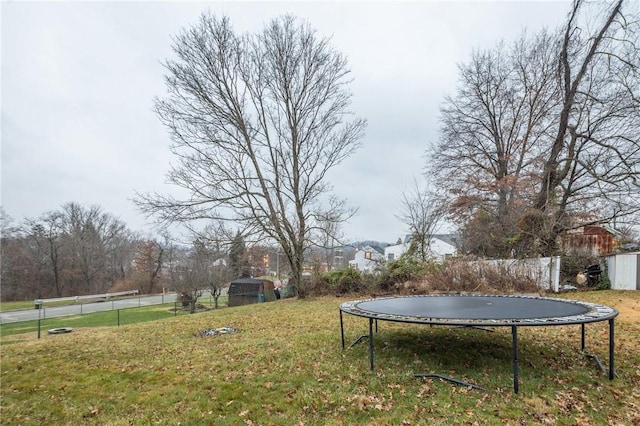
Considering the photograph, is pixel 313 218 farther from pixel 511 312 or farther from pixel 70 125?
pixel 511 312

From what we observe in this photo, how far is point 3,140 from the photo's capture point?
7031 millimetres

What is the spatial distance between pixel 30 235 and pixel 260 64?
84.3ft

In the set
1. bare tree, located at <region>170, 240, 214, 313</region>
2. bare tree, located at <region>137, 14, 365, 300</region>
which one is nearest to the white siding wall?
bare tree, located at <region>137, 14, 365, 300</region>

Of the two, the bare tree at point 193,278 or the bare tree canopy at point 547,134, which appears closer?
the bare tree canopy at point 547,134

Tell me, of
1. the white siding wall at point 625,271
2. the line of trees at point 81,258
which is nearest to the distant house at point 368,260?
the white siding wall at point 625,271

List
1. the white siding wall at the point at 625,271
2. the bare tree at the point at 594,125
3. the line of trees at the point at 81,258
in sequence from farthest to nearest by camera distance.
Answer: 1. the line of trees at the point at 81,258
2. the bare tree at the point at 594,125
3. the white siding wall at the point at 625,271

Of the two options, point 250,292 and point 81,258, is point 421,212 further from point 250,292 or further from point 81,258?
point 81,258

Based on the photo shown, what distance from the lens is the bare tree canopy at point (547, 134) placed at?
34.2 feet

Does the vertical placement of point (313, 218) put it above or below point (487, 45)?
below

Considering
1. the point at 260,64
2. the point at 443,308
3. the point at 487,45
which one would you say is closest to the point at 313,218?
the point at 260,64

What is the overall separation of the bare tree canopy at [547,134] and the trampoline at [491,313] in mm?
7937

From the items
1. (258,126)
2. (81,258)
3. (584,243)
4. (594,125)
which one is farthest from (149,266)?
(594,125)

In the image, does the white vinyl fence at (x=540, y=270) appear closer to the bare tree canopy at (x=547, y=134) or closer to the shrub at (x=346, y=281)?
the bare tree canopy at (x=547, y=134)

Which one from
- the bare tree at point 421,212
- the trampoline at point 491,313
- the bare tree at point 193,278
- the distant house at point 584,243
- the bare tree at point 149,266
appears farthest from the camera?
the bare tree at point 149,266
